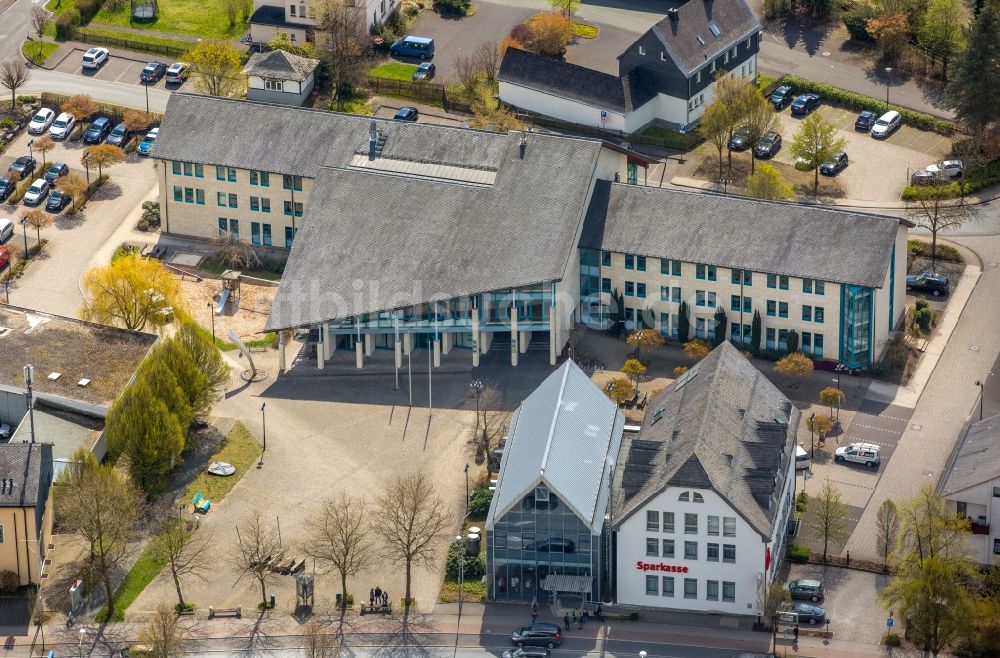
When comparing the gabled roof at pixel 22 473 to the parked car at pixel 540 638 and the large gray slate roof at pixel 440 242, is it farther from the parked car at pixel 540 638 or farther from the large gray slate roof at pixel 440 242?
the parked car at pixel 540 638

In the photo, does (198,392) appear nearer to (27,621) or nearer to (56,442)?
(56,442)

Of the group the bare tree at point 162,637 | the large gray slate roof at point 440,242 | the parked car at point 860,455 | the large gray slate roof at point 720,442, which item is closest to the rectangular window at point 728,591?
the large gray slate roof at point 720,442

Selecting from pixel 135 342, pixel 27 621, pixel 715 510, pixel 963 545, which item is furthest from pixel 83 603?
pixel 963 545

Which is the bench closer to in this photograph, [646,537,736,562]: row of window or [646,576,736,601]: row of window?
[646,576,736,601]: row of window

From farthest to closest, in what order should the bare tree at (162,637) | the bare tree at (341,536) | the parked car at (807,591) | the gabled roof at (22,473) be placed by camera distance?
the gabled roof at (22,473) → the bare tree at (341,536) → the parked car at (807,591) → the bare tree at (162,637)

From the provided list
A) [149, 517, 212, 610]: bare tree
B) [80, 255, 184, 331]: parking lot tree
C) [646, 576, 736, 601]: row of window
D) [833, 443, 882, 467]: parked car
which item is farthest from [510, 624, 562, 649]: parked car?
[80, 255, 184, 331]: parking lot tree

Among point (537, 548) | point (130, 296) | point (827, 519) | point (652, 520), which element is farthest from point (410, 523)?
point (130, 296)

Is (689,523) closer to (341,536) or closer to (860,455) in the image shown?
(860,455)
